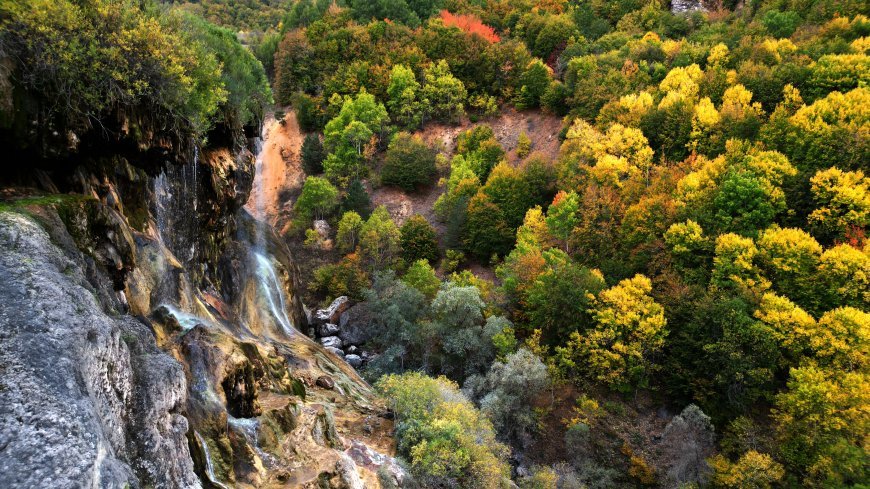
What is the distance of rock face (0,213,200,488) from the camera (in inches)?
315

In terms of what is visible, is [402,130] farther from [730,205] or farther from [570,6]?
[730,205]

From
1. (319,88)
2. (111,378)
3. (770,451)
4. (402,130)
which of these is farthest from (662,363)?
(319,88)

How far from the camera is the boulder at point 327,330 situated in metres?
42.4

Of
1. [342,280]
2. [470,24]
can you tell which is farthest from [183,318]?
[470,24]

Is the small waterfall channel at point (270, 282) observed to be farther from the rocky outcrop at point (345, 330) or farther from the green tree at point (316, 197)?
the green tree at point (316, 197)

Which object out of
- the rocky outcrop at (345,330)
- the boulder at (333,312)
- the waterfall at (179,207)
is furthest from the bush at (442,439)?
the boulder at (333,312)

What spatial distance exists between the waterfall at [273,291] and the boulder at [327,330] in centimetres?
889

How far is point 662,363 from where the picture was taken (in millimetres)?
36000

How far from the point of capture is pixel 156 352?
13812 mm

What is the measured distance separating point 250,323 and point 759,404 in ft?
102

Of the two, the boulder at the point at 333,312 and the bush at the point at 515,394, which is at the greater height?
the bush at the point at 515,394

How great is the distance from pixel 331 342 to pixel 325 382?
14.1 meters

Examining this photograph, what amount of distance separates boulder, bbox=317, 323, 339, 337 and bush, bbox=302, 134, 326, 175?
2707cm

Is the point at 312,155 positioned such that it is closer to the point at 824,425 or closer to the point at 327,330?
the point at 327,330
